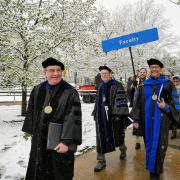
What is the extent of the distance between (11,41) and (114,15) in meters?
23.1

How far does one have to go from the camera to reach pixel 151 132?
545 centimetres

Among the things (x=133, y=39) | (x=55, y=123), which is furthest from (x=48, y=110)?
(x=133, y=39)

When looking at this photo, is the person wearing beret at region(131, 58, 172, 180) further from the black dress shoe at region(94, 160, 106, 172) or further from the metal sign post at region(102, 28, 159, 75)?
the metal sign post at region(102, 28, 159, 75)

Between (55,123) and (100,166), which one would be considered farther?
(100,166)

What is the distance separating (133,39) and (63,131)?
471cm

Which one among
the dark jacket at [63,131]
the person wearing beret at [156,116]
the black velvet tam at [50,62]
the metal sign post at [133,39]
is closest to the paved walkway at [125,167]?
the person wearing beret at [156,116]

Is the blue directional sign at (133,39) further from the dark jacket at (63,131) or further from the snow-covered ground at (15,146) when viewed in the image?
the dark jacket at (63,131)

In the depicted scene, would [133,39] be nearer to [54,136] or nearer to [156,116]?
[156,116]

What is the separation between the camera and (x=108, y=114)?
6348mm

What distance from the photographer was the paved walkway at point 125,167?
227 inches

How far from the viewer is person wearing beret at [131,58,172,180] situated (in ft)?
17.5

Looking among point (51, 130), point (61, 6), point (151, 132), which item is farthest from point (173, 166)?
point (61, 6)

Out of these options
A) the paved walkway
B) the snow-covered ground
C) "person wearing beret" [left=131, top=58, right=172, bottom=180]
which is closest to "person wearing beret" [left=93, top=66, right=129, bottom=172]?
the paved walkway

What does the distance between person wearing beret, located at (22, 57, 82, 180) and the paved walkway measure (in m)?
1.68
